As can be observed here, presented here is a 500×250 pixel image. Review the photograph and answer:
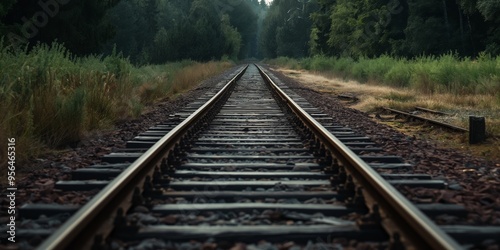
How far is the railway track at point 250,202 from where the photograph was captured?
2670 millimetres

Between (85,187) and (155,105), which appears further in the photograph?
(155,105)

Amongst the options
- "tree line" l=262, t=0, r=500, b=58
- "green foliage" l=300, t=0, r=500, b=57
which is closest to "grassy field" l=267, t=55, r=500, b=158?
"green foliage" l=300, t=0, r=500, b=57

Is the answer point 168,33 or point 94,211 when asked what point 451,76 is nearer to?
point 94,211

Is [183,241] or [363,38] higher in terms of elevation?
[363,38]

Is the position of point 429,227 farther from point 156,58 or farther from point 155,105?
point 156,58

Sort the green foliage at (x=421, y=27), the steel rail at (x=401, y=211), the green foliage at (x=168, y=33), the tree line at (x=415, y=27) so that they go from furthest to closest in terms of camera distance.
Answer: the green foliage at (x=168, y=33) < the tree line at (x=415, y=27) < the green foliage at (x=421, y=27) < the steel rail at (x=401, y=211)

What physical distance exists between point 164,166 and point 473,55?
29.2 metres

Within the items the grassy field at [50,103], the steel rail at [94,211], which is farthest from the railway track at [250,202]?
the grassy field at [50,103]

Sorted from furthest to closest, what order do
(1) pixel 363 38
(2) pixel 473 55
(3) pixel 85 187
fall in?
1. (1) pixel 363 38
2. (2) pixel 473 55
3. (3) pixel 85 187

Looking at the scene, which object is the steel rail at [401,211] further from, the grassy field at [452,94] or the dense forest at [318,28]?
the dense forest at [318,28]

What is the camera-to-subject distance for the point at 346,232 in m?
2.80

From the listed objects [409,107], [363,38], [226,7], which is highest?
[226,7]

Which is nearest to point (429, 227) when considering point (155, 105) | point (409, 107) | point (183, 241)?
point (183, 241)

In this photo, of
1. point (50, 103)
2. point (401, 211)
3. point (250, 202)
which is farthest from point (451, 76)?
point (401, 211)
